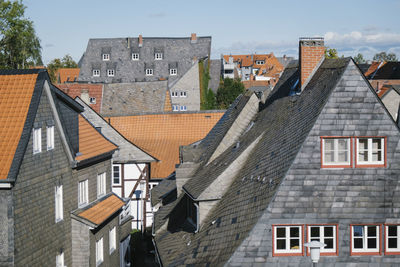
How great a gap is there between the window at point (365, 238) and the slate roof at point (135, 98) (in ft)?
137

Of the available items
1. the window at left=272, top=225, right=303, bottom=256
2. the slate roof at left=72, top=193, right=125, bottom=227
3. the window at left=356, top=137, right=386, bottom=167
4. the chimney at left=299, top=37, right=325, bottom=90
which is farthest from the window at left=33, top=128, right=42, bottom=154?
the window at left=356, top=137, right=386, bottom=167

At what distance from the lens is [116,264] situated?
89.0 ft

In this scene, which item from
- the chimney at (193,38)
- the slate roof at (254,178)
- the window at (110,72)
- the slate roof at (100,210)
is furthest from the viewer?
the chimney at (193,38)

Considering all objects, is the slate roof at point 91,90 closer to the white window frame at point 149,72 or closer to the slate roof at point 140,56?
the slate roof at point 140,56

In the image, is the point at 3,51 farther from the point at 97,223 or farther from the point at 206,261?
the point at 206,261

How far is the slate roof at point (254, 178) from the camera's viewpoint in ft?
53.3

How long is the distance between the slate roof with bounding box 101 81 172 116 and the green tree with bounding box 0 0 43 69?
8460 millimetres

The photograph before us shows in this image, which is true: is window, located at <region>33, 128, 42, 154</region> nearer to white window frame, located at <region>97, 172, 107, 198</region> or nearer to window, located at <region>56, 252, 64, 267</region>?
window, located at <region>56, 252, 64, 267</region>

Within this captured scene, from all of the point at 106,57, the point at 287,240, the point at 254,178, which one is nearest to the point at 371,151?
the point at 287,240

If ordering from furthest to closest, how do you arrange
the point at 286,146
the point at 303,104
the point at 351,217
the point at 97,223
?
the point at 97,223
the point at 303,104
the point at 286,146
the point at 351,217

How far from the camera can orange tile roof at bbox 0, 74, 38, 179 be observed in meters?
18.2

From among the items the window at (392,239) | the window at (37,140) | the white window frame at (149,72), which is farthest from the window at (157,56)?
A: the window at (392,239)

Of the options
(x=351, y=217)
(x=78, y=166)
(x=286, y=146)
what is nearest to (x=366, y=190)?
(x=351, y=217)

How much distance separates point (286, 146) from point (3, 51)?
47.1 m
